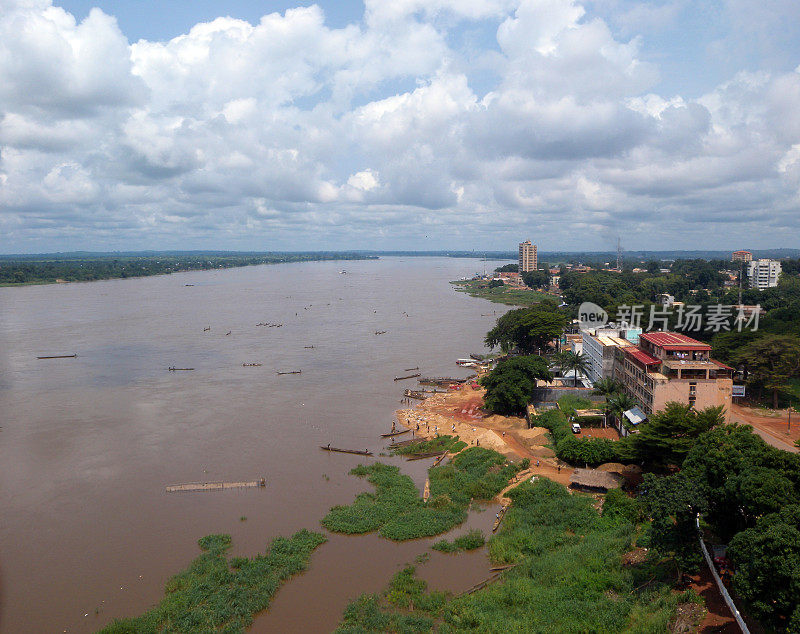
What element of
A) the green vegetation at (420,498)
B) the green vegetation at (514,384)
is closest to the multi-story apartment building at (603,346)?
the green vegetation at (514,384)

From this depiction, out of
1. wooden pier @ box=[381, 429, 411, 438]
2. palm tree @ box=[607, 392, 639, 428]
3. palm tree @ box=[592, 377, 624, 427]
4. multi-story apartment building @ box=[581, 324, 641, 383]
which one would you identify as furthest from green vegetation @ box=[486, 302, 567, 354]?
wooden pier @ box=[381, 429, 411, 438]

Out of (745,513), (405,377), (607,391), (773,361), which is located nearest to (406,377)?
(405,377)

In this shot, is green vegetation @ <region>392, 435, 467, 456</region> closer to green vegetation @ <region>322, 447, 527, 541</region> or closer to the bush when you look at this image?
green vegetation @ <region>322, 447, 527, 541</region>

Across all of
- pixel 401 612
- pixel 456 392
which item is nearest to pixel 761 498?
pixel 401 612

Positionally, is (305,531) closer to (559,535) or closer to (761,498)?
(559,535)

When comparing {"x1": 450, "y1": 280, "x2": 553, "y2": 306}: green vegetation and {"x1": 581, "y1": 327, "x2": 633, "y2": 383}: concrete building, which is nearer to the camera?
{"x1": 581, "y1": 327, "x2": 633, "y2": 383}: concrete building
